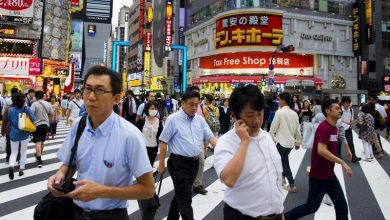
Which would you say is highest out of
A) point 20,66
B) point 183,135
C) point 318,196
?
point 20,66

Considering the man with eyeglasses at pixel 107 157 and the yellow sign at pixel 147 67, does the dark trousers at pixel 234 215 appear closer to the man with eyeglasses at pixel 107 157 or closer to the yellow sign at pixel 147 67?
the man with eyeglasses at pixel 107 157

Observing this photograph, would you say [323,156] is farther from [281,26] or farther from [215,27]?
[215,27]

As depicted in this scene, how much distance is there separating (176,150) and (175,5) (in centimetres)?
5456

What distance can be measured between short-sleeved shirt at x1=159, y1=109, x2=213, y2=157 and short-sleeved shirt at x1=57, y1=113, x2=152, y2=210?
228 centimetres

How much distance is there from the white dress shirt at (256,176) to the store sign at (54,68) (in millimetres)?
38588

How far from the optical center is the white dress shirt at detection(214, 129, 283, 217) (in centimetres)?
223

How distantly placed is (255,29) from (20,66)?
24120 millimetres

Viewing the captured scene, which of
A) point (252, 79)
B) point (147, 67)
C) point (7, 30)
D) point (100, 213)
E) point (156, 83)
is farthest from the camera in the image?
point (147, 67)

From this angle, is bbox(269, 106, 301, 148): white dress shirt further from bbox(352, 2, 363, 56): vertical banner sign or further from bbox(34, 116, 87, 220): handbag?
bbox(352, 2, 363, 56): vertical banner sign

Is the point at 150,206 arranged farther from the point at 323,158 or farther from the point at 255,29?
the point at 255,29

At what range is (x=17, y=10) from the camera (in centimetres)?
3406

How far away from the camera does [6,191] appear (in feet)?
21.2

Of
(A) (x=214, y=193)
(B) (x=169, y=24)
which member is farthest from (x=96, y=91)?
(B) (x=169, y=24)

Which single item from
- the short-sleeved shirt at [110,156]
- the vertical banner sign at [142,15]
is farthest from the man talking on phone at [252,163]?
the vertical banner sign at [142,15]
